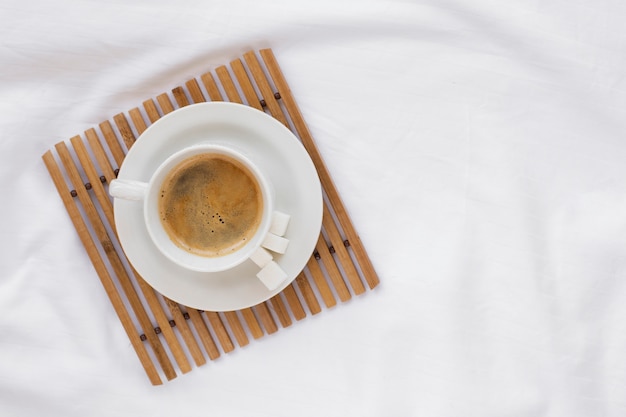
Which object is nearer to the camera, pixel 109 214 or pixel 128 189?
pixel 128 189

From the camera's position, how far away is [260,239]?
0.88 m

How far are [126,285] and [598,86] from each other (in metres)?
0.78

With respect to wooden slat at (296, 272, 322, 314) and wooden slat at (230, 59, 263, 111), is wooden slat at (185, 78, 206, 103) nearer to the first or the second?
wooden slat at (230, 59, 263, 111)

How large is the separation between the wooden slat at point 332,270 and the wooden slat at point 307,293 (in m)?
0.04

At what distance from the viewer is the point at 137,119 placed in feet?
3.24

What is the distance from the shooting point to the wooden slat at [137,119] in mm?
985

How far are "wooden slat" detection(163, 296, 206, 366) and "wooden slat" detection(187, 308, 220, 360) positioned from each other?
11 millimetres

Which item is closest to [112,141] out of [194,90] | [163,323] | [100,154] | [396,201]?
[100,154]

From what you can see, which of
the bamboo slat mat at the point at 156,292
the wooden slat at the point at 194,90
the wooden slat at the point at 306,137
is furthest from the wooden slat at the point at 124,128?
the wooden slat at the point at 306,137

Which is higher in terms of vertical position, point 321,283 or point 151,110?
point 151,110

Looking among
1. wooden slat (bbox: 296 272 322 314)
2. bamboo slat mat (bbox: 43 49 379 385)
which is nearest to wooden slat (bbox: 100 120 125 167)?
bamboo slat mat (bbox: 43 49 379 385)

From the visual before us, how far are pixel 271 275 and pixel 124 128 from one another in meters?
0.32

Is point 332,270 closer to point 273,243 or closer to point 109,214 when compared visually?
point 273,243

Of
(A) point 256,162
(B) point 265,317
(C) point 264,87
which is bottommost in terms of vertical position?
(B) point 265,317
